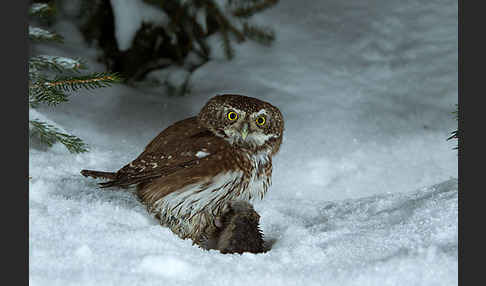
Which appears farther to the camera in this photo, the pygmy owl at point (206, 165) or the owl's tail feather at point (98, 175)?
the owl's tail feather at point (98, 175)

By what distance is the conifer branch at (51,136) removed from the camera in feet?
10.5

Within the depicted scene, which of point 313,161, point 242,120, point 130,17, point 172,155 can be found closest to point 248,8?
point 130,17

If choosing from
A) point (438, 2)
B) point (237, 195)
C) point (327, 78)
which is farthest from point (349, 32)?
point (237, 195)

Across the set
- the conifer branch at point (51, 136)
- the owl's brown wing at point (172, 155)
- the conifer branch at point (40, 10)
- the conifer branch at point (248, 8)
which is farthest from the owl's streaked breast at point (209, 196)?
the conifer branch at point (248, 8)

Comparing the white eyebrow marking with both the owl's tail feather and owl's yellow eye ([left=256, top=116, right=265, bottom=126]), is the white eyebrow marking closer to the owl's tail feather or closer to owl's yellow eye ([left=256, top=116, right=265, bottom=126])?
owl's yellow eye ([left=256, top=116, right=265, bottom=126])

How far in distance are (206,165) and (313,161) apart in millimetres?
1521

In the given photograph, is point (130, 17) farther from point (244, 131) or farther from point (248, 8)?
point (244, 131)

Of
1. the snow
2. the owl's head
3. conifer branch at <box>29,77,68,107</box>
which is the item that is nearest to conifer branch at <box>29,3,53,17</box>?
conifer branch at <box>29,77,68,107</box>

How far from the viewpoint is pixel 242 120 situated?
2.63 meters

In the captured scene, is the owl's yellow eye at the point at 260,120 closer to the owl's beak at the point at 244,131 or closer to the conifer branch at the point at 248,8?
the owl's beak at the point at 244,131

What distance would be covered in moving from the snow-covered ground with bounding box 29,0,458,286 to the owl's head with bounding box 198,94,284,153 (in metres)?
0.48

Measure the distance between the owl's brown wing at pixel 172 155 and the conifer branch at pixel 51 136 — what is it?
0.60m

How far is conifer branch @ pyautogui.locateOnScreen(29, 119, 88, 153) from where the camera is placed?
3188 mm

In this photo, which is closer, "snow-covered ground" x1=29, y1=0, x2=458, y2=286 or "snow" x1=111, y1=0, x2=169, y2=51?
"snow-covered ground" x1=29, y1=0, x2=458, y2=286
